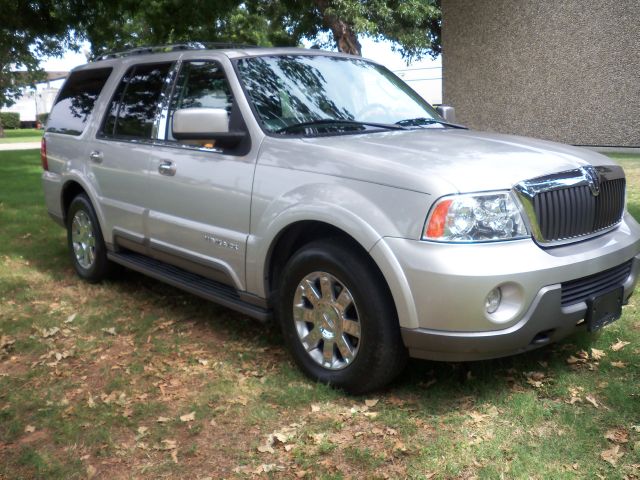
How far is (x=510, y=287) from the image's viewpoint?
3307 millimetres

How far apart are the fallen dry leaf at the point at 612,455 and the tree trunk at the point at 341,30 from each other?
12.5 m

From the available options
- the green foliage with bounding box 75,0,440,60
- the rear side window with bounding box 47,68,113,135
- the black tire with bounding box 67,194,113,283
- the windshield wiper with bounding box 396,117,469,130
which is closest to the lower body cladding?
the windshield wiper with bounding box 396,117,469,130

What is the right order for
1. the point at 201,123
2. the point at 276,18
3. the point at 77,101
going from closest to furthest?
the point at 201,123 → the point at 77,101 → the point at 276,18

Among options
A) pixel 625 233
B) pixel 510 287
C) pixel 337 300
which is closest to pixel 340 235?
pixel 337 300

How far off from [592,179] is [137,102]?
11.5ft

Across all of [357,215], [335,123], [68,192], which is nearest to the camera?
[357,215]

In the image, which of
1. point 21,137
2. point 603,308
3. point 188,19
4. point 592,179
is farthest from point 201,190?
point 21,137

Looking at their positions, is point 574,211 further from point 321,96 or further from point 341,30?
point 341,30

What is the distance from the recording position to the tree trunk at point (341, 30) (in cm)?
1472

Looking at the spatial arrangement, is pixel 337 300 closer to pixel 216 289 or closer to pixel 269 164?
pixel 269 164

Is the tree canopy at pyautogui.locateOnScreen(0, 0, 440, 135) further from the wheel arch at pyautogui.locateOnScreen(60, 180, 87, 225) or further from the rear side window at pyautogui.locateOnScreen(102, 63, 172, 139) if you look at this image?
the rear side window at pyautogui.locateOnScreen(102, 63, 172, 139)

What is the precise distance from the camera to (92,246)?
20.6 feet

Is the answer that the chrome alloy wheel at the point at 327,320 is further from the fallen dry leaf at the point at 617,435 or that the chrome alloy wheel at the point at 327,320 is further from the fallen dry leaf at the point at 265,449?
the fallen dry leaf at the point at 617,435

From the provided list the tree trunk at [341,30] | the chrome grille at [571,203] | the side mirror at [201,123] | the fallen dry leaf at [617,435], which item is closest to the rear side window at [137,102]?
the side mirror at [201,123]
